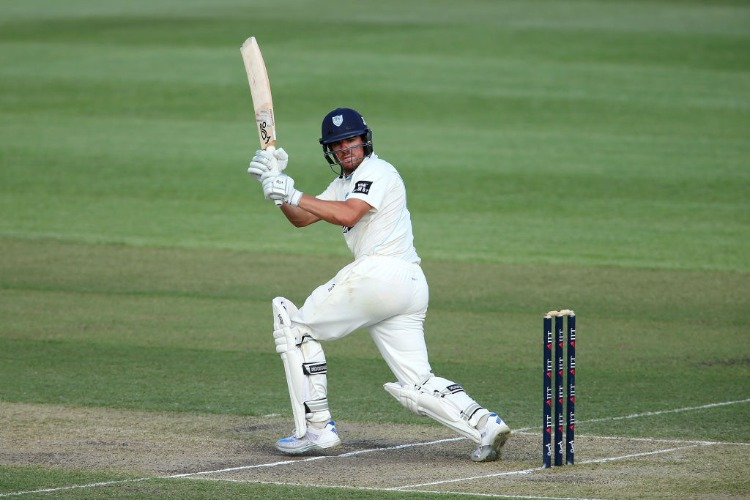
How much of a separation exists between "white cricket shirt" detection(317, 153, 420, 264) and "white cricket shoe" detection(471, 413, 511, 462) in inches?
38.4

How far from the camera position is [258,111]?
742cm

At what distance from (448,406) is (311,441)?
773mm

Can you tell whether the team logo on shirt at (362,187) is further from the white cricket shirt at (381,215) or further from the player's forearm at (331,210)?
the player's forearm at (331,210)

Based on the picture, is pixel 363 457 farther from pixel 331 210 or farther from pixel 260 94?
pixel 260 94

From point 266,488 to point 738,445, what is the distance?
2.61 m

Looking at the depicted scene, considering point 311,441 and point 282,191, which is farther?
point 311,441

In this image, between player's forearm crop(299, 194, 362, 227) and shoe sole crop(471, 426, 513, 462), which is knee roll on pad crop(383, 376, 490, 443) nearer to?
shoe sole crop(471, 426, 513, 462)

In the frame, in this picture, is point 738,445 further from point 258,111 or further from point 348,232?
point 258,111

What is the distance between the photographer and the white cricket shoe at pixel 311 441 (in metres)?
7.12

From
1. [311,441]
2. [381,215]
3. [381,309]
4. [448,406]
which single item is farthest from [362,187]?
[311,441]

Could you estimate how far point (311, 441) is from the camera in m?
7.12

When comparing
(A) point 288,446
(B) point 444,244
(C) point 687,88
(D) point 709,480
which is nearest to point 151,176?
(B) point 444,244

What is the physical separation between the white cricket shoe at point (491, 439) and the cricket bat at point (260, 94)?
75.1 inches

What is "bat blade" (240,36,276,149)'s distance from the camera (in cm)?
732
